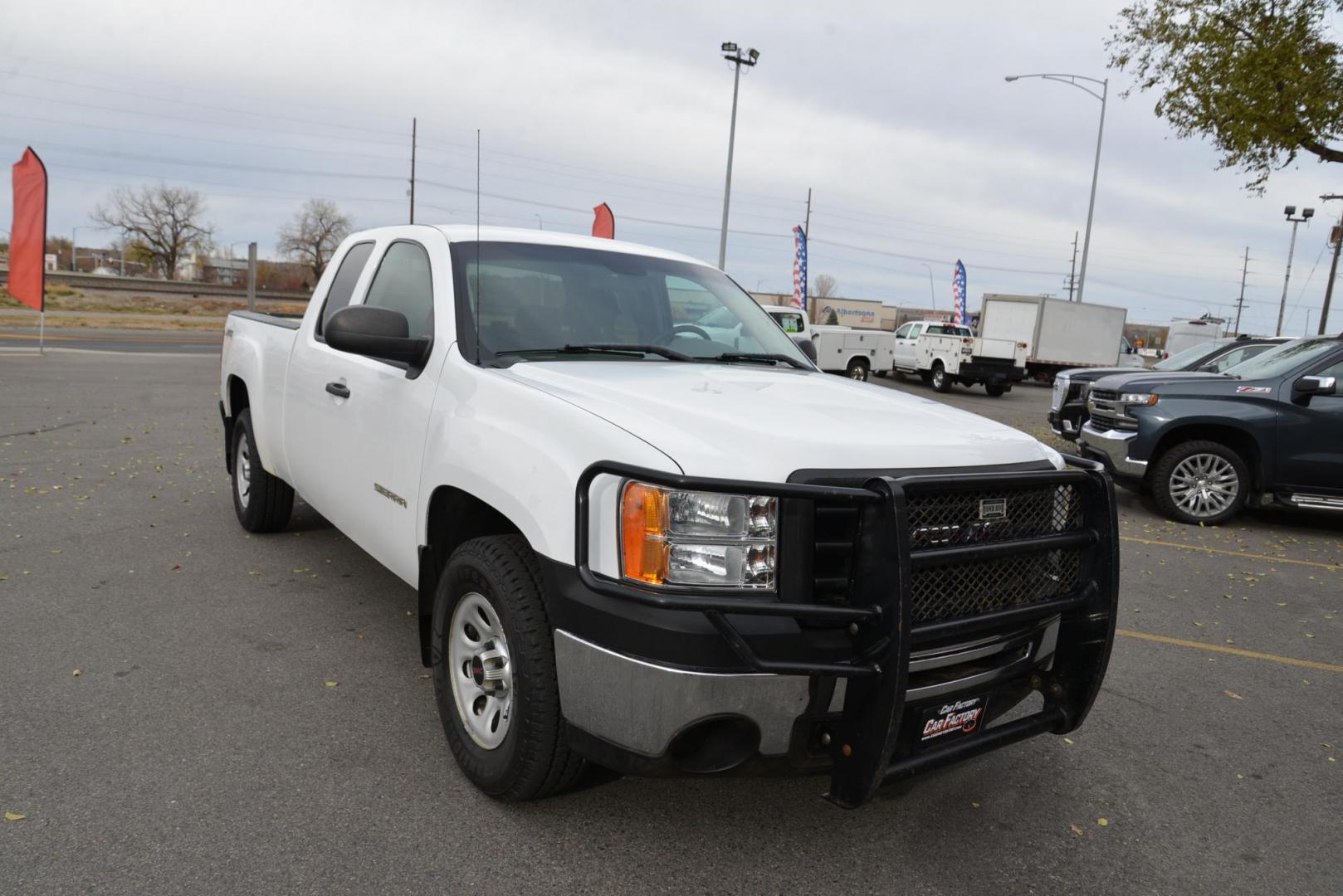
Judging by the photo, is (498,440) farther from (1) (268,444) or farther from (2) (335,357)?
(1) (268,444)

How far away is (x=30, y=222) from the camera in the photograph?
17.9 metres

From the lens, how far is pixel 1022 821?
3.19 meters

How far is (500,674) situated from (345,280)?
269 centimetres

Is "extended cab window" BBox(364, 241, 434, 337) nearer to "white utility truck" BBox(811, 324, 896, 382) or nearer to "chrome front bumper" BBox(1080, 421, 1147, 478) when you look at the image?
"chrome front bumper" BBox(1080, 421, 1147, 478)

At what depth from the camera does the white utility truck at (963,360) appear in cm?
2427

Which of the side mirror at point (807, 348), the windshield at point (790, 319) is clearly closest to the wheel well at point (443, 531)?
the side mirror at point (807, 348)

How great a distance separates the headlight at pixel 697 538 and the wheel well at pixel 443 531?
0.89 meters

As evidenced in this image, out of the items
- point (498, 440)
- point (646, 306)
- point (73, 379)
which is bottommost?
point (73, 379)

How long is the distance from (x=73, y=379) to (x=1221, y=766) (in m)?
16.1

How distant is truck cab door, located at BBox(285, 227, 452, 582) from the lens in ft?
11.8

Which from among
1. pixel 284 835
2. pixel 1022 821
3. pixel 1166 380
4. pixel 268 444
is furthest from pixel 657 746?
pixel 1166 380

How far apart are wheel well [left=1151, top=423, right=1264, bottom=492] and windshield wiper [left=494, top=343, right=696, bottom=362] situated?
22.2ft

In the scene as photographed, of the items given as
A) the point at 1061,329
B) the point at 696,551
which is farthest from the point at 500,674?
the point at 1061,329

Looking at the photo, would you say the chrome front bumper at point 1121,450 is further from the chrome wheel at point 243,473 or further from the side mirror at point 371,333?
the side mirror at point 371,333
